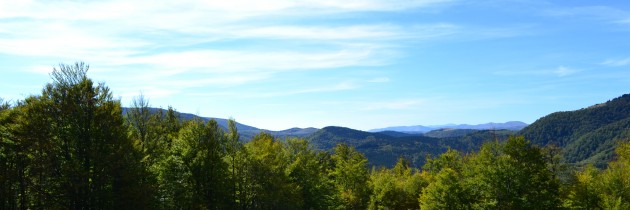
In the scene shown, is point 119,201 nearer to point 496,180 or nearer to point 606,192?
point 496,180

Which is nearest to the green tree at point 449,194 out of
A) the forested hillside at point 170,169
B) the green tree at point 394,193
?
the forested hillside at point 170,169

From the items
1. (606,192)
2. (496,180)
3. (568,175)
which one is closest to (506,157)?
(496,180)

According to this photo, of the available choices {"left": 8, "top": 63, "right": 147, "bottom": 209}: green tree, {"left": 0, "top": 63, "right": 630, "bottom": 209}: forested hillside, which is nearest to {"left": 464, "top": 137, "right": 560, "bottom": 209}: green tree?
{"left": 0, "top": 63, "right": 630, "bottom": 209}: forested hillside

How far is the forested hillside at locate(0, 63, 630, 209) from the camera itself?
29.2 meters

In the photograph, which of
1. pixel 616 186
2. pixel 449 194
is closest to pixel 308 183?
pixel 449 194

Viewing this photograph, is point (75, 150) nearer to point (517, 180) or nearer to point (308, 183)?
point (308, 183)

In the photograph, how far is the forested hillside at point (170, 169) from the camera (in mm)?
29172

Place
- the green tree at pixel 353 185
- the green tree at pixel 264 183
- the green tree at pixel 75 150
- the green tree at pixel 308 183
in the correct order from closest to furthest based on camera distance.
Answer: the green tree at pixel 75 150, the green tree at pixel 264 183, the green tree at pixel 308 183, the green tree at pixel 353 185

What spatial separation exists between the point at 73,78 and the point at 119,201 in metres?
9.39

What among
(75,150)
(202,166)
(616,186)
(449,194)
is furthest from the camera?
(616,186)

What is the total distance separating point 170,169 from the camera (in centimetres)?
3856

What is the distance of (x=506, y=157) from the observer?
1789 inches

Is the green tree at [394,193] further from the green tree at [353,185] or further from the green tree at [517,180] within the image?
the green tree at [517,180]

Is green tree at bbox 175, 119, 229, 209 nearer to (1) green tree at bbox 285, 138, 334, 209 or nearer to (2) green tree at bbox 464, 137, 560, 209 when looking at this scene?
(1) green tree at bbox 285, 138, 334, 209
